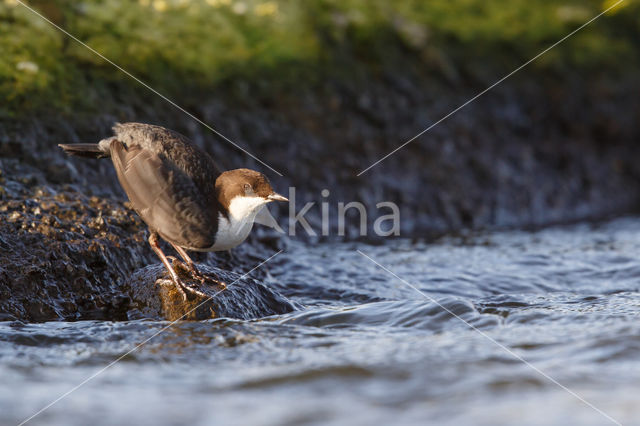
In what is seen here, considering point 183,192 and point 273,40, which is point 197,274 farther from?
point 273,40

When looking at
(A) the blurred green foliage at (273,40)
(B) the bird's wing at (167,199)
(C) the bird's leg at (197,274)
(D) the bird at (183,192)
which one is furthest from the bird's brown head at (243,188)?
(A) the blurred green foliage at (273,40)

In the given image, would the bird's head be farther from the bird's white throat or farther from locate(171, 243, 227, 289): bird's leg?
locate(171, 243, 227, 289): bird's leg

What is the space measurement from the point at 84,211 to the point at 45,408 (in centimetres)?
216

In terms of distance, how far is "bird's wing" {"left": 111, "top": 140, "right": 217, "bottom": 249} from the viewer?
4.16m

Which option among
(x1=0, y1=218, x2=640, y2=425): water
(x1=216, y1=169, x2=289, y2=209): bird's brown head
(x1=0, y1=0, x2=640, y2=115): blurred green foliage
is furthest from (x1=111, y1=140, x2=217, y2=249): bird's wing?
(x1=0, y1=0, x2=640, y2=115): blurred green foliage

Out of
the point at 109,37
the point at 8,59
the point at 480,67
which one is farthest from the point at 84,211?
the point at 480,67

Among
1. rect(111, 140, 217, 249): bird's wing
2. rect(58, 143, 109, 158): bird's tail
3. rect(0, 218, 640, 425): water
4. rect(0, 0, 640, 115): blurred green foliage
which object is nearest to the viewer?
rect(0, 218, 640, 425): water

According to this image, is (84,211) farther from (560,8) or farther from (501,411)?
(560,8)

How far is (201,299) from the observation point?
14.0 ft

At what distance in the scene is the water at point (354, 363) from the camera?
3.11 m

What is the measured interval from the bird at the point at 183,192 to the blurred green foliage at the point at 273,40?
1915 mm

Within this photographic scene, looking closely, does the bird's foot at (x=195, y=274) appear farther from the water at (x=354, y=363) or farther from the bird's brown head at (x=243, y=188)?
the bird's brown head at (x=243, y=188)

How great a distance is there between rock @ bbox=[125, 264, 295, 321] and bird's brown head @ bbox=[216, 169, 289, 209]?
581 mm

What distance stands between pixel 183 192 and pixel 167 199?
0.10 m
